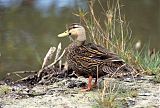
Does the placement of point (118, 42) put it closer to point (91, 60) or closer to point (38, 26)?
point (91, 60)

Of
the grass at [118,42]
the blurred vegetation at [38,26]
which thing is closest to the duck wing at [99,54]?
the grass at [118,42]

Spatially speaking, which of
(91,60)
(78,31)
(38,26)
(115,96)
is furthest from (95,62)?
(38,26)

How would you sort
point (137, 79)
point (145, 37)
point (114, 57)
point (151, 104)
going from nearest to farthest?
point (151, 104)
point (114, 57)
point (137, 79)
point (145, 37)

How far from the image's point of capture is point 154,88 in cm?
659

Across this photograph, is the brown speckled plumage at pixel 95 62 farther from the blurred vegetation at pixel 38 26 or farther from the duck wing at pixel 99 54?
the blurred vegetation at pixel 38 26

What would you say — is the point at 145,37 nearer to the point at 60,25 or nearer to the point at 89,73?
the point at 60,25

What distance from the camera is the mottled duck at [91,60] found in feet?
20.9

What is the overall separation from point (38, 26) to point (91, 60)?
20.6 ft

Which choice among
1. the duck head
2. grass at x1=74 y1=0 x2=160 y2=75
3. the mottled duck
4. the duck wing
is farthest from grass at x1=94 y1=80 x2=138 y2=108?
grass at x1=74 y1=0 x2=160 y2=75

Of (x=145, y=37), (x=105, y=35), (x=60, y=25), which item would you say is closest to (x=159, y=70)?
(x=105, y=35)

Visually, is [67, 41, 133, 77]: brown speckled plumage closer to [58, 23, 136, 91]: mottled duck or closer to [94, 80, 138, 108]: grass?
[58, 23, 136, 91]: mottled duck

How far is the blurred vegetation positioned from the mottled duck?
7.44ft

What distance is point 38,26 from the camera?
496 inches

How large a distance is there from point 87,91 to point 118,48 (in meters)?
1.38
